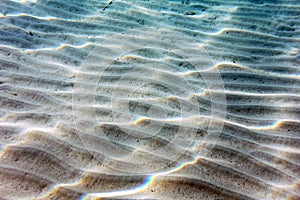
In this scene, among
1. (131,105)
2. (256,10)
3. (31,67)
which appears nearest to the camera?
(131,105)

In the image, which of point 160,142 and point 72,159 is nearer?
point 72,159

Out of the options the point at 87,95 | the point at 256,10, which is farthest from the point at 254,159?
the point at 256,10

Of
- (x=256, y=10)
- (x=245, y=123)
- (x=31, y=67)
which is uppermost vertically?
(x=256, y=10)

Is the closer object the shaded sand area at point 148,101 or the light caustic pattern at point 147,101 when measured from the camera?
the shaded sand area at point 148,101

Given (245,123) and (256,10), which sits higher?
(256,10)

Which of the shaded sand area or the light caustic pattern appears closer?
the shaded sand area

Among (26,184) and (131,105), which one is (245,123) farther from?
(26,184)

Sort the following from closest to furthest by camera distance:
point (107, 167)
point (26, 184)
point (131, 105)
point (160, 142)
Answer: point (26, 184) → point (107, 167) → point (160, 142) → point (131, 105)
